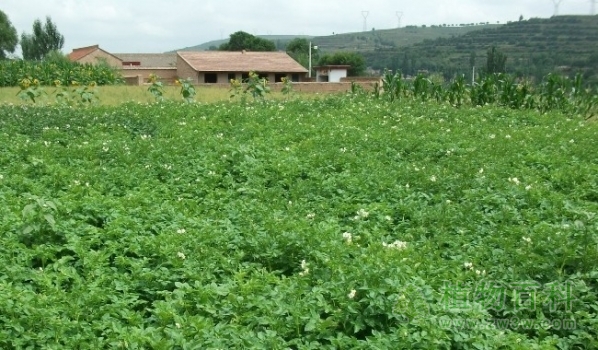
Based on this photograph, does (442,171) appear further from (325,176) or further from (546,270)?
(546,270)

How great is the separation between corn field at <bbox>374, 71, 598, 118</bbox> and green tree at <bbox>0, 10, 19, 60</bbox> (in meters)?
54.7

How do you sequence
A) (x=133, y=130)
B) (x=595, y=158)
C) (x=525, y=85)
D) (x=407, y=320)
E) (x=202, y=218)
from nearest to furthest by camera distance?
(x=407, y=320) < (x=202, y=218) < (x=595, y=158) < (x=133, y=130) < (x=525, y=85)

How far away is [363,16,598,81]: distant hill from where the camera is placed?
4628 cm

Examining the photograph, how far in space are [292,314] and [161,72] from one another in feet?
159

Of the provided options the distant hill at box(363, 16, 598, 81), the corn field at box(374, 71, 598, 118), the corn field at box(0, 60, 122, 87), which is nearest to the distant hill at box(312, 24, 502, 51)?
the distant hill at box(363, 16, 598, 81)

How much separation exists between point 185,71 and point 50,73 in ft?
59.3

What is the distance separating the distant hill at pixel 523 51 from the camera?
4628 cm

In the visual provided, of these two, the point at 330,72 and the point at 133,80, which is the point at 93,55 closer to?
the point at 330,72

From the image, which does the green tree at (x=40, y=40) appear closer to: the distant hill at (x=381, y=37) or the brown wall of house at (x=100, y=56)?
the brown wall of house at (x=100, y=56)

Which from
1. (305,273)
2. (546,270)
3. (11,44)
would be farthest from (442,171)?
(11,44)

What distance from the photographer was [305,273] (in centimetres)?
393

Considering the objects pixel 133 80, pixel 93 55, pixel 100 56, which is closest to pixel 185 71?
pixel 133 80

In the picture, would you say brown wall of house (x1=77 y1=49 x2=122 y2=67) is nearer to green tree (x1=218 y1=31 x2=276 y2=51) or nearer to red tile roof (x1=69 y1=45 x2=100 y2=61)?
red tile roof (x1=69 y1=45 x2=100 y2=61)

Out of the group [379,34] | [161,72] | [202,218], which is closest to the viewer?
[202,218]
